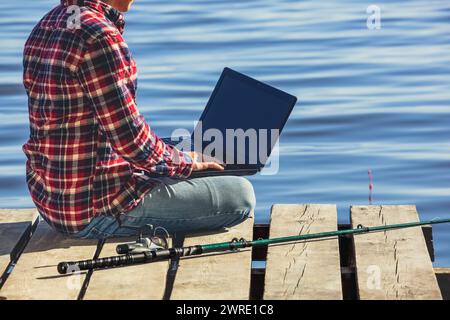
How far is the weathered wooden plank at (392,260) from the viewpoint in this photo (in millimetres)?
4985

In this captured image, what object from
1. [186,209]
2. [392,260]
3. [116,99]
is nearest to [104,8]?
[116,99]

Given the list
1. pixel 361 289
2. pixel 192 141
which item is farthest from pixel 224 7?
pixel 361 289

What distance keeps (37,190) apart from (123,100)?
2.16ft

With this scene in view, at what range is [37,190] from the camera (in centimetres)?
556

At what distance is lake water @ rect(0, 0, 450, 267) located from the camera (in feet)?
29.1

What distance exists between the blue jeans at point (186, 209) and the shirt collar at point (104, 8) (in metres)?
0.76

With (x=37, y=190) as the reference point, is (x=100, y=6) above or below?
above

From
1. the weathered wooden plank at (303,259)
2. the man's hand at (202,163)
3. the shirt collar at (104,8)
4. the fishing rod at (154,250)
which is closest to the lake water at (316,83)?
the weathered wooden plank at (303,259)

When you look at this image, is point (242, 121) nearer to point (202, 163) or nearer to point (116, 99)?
point (202, 163)

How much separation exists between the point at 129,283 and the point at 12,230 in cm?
102

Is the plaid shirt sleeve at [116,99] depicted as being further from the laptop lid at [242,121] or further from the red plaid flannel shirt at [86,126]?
the laptop lid at [242,121]

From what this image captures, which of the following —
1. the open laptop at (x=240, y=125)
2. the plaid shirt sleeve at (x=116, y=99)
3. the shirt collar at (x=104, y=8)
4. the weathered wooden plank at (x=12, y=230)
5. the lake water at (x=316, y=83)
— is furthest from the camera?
the lake water at (x=316, y=83)

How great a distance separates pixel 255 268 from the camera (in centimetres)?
552
